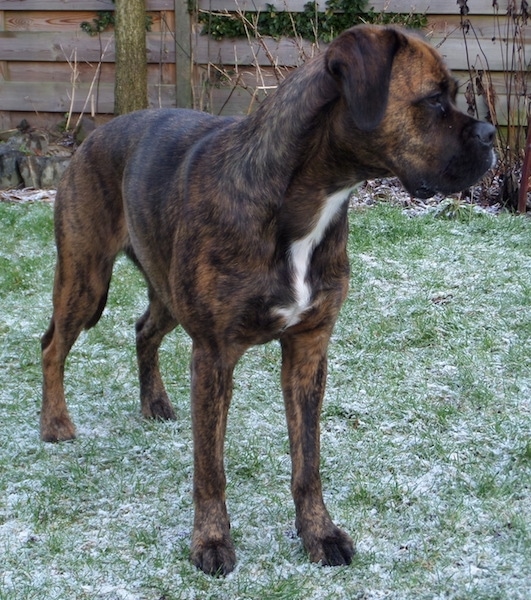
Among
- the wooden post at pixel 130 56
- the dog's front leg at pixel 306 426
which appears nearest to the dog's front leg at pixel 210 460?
the dog's front leg at pixel 306 426

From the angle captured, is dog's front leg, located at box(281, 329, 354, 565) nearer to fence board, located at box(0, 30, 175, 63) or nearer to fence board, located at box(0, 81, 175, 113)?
fence board, located at box(0, 81, 175, 113)

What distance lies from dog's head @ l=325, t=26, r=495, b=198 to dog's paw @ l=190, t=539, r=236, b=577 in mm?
1400

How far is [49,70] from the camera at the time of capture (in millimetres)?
10148

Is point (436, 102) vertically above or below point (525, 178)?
above

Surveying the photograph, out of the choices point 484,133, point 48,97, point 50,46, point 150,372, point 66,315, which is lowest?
point 150,372

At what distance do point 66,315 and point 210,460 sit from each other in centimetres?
133

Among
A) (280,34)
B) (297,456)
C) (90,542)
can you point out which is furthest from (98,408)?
(280,34)

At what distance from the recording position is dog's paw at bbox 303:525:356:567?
121 inches

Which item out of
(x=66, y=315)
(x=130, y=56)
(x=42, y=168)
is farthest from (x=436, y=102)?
(x=130, y=56)

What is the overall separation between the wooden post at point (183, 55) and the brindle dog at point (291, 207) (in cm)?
620

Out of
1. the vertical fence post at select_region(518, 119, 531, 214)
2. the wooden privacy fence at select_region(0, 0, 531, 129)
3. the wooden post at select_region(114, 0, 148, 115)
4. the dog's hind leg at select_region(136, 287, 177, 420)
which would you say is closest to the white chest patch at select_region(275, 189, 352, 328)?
the dog's hind leg at select_region(136, 287, 177, 420)

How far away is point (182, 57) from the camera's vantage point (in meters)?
9.48

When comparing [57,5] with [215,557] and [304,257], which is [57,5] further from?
[215,557]

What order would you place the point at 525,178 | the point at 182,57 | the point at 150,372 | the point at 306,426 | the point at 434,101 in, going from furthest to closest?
the point at 182,57 → the point at 525,178 → the point at 150,372 → the point at 306,426 → the point at 434,101
